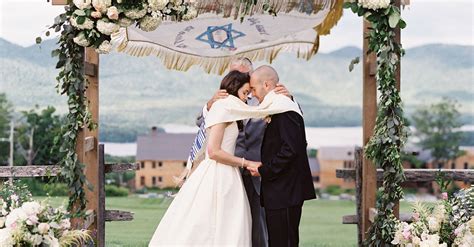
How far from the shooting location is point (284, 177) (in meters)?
6.16

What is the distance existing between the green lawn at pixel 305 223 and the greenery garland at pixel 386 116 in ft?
28.7

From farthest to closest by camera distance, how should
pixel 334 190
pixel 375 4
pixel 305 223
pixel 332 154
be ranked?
pixel 334 190, pixel 332 154, pixel 305 223, pixel 375 4

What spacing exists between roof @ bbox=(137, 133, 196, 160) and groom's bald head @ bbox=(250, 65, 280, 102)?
1343 cm

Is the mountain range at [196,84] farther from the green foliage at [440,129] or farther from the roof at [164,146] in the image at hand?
the roof at [164,146]

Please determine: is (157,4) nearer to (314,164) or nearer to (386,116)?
→ (386,116)

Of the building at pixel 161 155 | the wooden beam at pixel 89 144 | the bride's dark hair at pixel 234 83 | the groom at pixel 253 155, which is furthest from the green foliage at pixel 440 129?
the bride's dark hair at pixel 234 83

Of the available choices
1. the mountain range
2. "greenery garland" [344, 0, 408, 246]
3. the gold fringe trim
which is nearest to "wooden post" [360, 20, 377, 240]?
"greenery garland" [344, 0, 408, 246]

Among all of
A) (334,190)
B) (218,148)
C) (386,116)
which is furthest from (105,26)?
(334,190)

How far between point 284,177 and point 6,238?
1.91 m

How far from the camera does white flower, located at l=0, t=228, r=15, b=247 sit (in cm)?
557

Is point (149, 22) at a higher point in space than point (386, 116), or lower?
higher

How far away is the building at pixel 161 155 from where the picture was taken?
20.0m

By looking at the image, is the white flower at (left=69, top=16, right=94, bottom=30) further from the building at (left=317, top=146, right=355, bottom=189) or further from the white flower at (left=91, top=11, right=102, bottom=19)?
the building at (left=317, top=146, right=355, bottom=189)

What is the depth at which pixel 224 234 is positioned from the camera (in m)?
6.30
